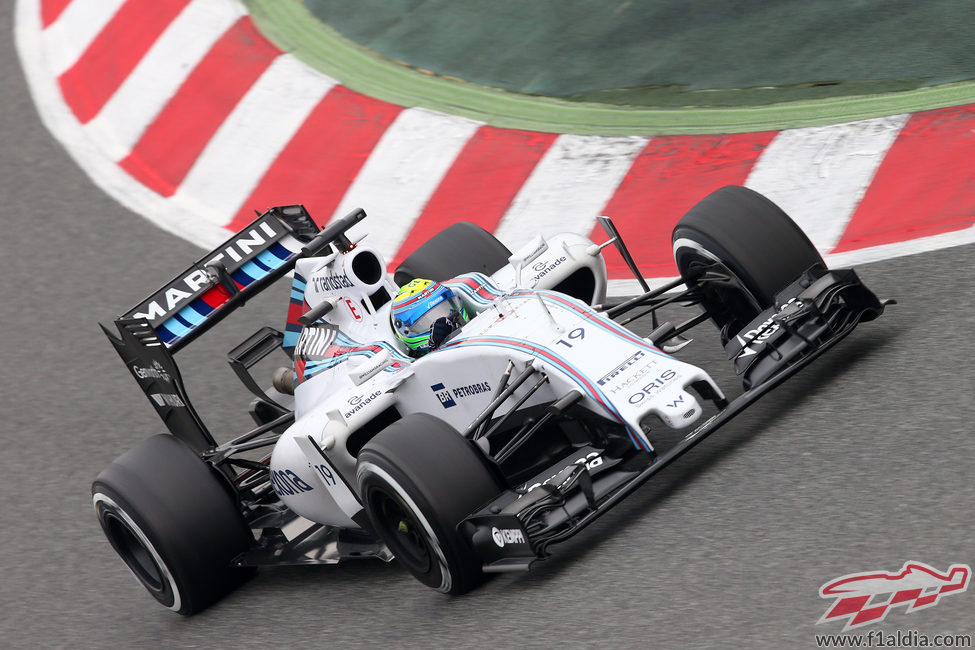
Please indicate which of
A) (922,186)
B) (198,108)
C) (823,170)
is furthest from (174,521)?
(198,108)

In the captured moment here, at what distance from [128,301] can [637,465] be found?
13.7 ft

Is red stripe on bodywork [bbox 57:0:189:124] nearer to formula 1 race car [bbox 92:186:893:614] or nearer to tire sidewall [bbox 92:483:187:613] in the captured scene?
formula 1 race car [bbox 92:186:893:614]

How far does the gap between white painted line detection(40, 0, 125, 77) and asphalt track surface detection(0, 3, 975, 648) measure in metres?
3.69

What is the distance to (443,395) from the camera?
17.5 ft

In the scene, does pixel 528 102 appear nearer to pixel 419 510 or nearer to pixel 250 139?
pixel 250 139

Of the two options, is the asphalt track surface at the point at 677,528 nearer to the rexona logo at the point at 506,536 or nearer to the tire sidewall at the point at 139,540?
the tire sidewall at the point at 139,540

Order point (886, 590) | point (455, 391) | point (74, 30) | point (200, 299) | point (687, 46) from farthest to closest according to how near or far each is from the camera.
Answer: point (74, 30) < point (687, 46) < point (200, 299) < point (455, 391) < point (886, 590)

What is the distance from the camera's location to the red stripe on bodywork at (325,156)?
8562 millimetres

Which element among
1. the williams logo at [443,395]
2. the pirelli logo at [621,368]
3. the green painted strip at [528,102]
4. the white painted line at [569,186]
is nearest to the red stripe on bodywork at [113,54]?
the green painted strip at [528,102]

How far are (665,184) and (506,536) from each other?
139 inches

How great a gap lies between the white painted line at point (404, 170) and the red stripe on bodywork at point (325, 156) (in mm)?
98

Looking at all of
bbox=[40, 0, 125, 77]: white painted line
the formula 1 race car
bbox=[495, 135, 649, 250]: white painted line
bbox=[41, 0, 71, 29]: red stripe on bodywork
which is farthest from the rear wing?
bbox=[41, 0, 71, 29]: red stripe on bodywork

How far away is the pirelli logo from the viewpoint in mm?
4938

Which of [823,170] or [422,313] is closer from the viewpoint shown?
[422,313]
